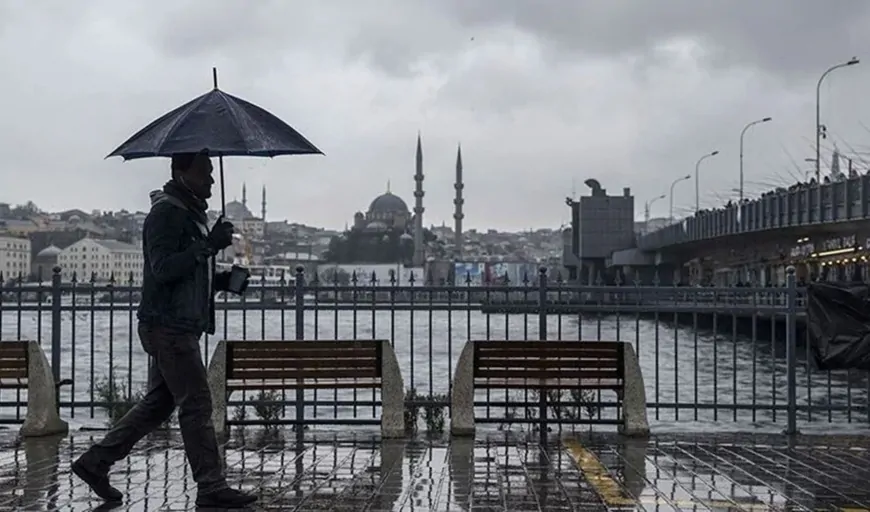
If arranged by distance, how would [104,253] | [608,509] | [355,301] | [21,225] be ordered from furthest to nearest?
[21,225], [104,253], [355,301], [608,509]

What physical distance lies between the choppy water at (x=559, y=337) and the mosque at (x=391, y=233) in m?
122

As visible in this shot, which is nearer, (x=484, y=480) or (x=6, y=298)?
(x=484, y=480)

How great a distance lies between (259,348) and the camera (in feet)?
33.3

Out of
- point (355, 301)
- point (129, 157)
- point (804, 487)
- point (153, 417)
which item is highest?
point (129, 157)

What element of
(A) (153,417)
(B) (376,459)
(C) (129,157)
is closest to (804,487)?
(B) (376,459)

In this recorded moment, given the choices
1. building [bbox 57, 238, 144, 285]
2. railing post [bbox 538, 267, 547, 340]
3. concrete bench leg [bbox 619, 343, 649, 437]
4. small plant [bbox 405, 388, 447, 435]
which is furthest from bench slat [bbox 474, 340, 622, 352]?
building [bbox 57, 238, 144, 285]

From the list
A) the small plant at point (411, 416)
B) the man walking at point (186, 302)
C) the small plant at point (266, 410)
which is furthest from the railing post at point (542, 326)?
the man walking at point (186, 302)

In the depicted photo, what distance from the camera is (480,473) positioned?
8.62 m

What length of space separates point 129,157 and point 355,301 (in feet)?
12.9

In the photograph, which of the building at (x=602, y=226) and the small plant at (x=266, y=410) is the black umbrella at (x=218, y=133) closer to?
the small plant at (x=266, y=410)

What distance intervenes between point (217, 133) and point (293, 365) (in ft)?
10.8

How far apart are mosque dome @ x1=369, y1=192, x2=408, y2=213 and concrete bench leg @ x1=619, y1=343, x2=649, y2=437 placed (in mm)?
181340

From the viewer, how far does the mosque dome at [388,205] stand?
7564 inches

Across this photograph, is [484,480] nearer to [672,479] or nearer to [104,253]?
[672,479]
